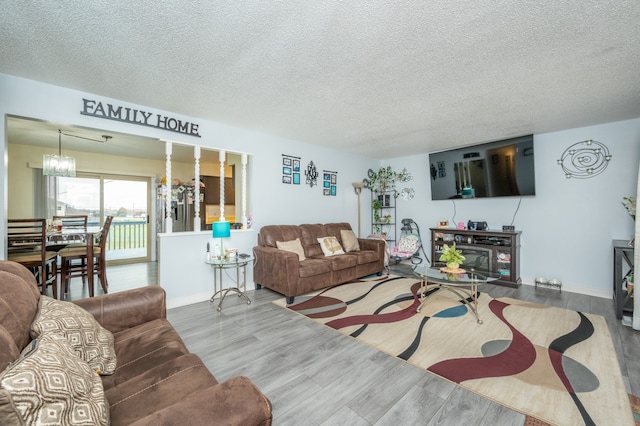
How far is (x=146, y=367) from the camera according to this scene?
4.48 feet

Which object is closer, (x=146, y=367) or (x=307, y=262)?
(x=146, y=367)

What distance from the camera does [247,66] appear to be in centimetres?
233

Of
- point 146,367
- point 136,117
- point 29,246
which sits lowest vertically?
point 146,367

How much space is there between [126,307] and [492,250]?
16.4 feet

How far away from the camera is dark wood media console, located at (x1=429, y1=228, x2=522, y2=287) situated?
14.2 ft

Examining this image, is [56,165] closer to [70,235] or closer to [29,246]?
[70,235]

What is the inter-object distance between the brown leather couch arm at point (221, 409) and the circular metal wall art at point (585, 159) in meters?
5.25

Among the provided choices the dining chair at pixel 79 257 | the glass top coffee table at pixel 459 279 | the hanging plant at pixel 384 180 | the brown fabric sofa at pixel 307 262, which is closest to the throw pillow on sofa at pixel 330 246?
the brown fabric sofa at pixel 307 262

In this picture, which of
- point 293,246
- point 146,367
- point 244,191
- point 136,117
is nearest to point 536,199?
point 293,246

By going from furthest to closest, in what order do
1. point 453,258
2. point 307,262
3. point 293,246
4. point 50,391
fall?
point 293,246 < point 307,262 < point 453,258 < point 50,391

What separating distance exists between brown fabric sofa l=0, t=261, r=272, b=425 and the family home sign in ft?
7.12

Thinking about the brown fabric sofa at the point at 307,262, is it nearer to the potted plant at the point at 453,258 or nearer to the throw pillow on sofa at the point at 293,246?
the throw pillow on sofa at the point at 293,246

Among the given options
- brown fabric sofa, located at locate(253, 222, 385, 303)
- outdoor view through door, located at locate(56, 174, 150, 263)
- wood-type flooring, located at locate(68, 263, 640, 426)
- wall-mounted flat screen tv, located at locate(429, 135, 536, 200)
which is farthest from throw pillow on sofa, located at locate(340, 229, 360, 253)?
outdoor view through door, located at locate(56, 174, 150, 263)

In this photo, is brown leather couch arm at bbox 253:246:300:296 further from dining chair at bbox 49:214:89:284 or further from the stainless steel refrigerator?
the stainless steel refrigerator
